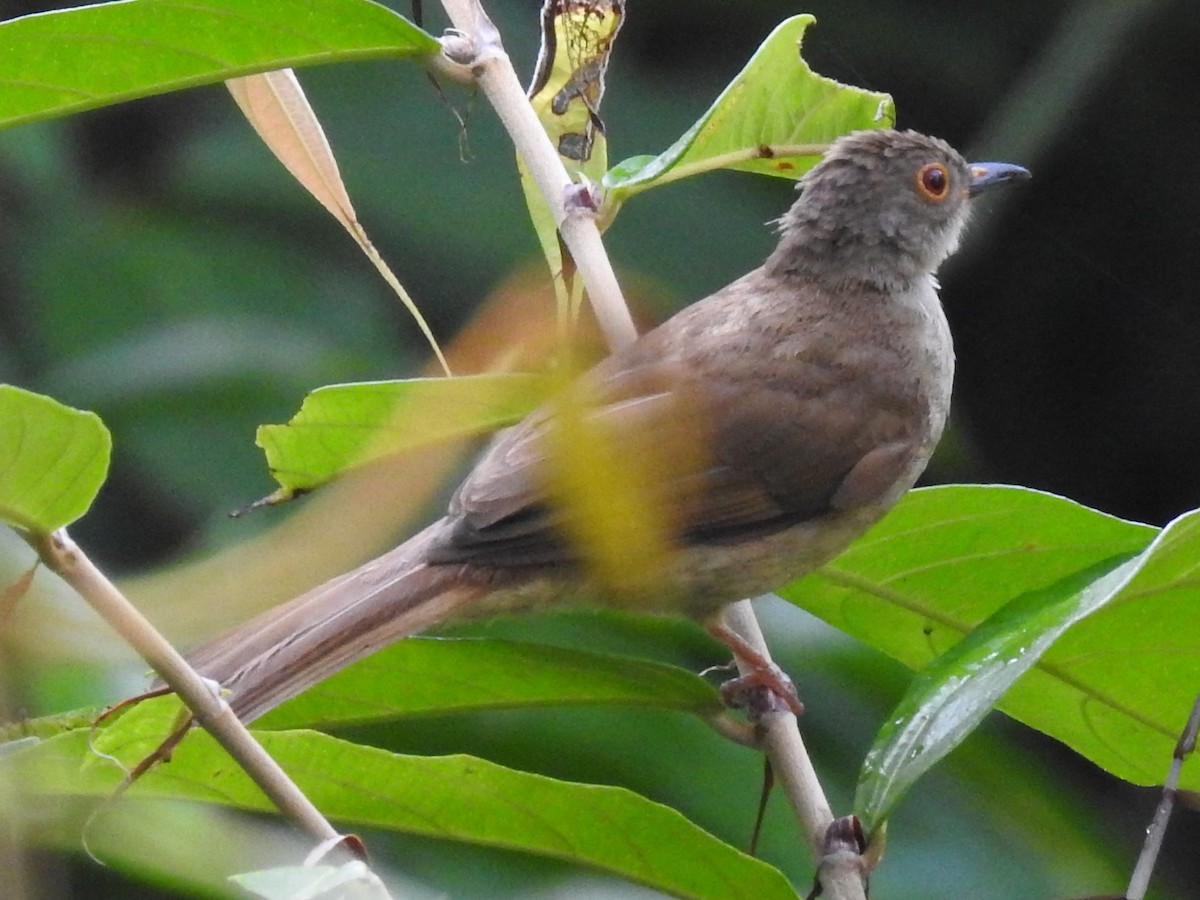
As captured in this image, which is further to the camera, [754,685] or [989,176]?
[989,176]

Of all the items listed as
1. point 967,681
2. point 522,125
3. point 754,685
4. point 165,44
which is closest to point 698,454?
point 754,685

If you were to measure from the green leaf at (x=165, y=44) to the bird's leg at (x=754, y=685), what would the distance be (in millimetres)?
974

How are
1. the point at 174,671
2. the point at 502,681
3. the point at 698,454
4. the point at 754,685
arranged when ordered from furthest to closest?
the point at 698,454 < the point at 754,685 < the point at 502,681 < the point at 174,671

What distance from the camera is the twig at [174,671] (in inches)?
55.2

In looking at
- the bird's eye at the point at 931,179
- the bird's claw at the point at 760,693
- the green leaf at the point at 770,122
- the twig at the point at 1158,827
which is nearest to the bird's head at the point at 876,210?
the bird's eye at the point at 931,179

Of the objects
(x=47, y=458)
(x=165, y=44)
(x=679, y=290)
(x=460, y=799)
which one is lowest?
(x=679, y=290)

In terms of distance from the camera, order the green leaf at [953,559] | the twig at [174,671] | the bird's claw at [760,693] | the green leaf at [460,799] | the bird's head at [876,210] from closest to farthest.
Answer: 1. the twig at [174,671]
2. the green leaf at [460,799]
3. the green leaf at [953,559]
4. the bird's claw at [760,693]
5. the bird's head at [876,210]

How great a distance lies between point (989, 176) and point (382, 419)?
1.90 meters

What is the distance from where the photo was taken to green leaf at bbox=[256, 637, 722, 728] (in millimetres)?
2094

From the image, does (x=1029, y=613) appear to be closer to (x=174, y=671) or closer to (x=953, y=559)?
(x=953, y=559)

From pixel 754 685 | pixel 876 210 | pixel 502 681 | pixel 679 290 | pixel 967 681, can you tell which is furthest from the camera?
pixel 679 290

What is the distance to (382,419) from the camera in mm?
2139

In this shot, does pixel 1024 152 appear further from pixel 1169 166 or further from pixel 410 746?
pixel 410 746

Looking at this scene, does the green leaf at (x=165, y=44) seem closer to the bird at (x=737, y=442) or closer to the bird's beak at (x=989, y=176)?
the bird at (x=737, y=442)
